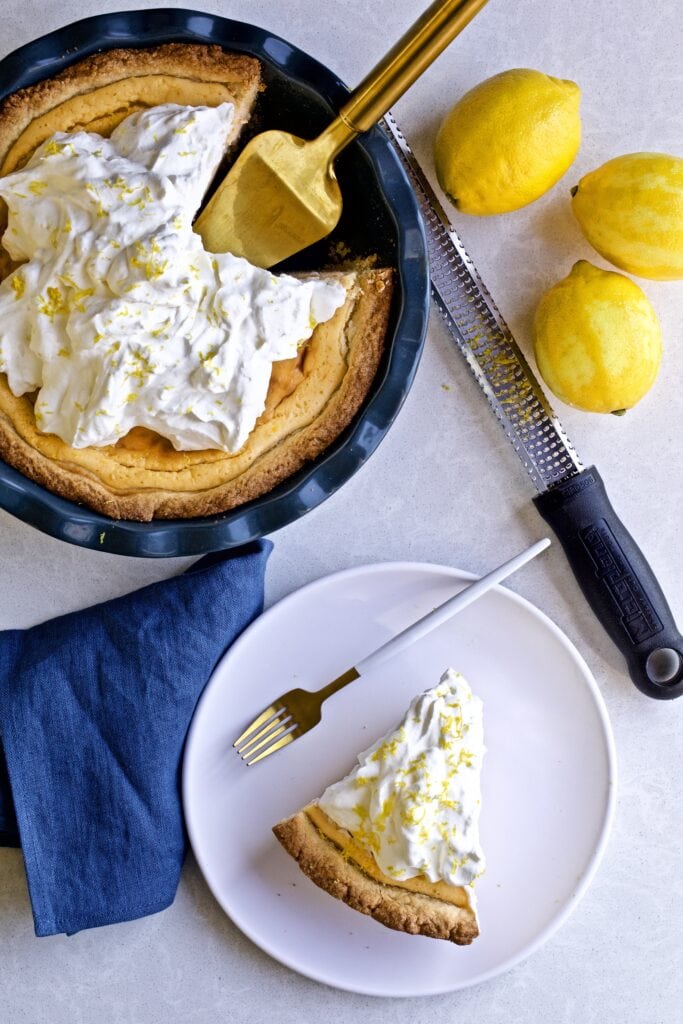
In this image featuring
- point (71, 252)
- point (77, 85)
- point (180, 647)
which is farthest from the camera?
point (180, 647)

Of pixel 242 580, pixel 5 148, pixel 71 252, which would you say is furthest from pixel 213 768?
pixel 5 148

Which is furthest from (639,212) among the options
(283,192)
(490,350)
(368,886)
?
(368,886)

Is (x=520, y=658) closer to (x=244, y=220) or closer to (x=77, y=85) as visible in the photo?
(x=244, y=220)

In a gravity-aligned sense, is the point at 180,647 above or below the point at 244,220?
below

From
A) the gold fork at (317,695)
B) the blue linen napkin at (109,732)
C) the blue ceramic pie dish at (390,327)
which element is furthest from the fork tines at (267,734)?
the blue ceramic pie dish at (390,327)

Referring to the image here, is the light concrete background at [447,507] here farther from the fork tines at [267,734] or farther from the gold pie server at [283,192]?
the gold pie server at [283,192]

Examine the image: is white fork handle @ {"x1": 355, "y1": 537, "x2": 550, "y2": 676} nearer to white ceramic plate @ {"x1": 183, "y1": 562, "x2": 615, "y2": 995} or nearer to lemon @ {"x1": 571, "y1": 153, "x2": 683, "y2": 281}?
white ceramic plate @ {"x1": 183, "y1": 562, "x2": 615, "y2": 995}

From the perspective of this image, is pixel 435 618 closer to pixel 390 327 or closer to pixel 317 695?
pixel 317 695
